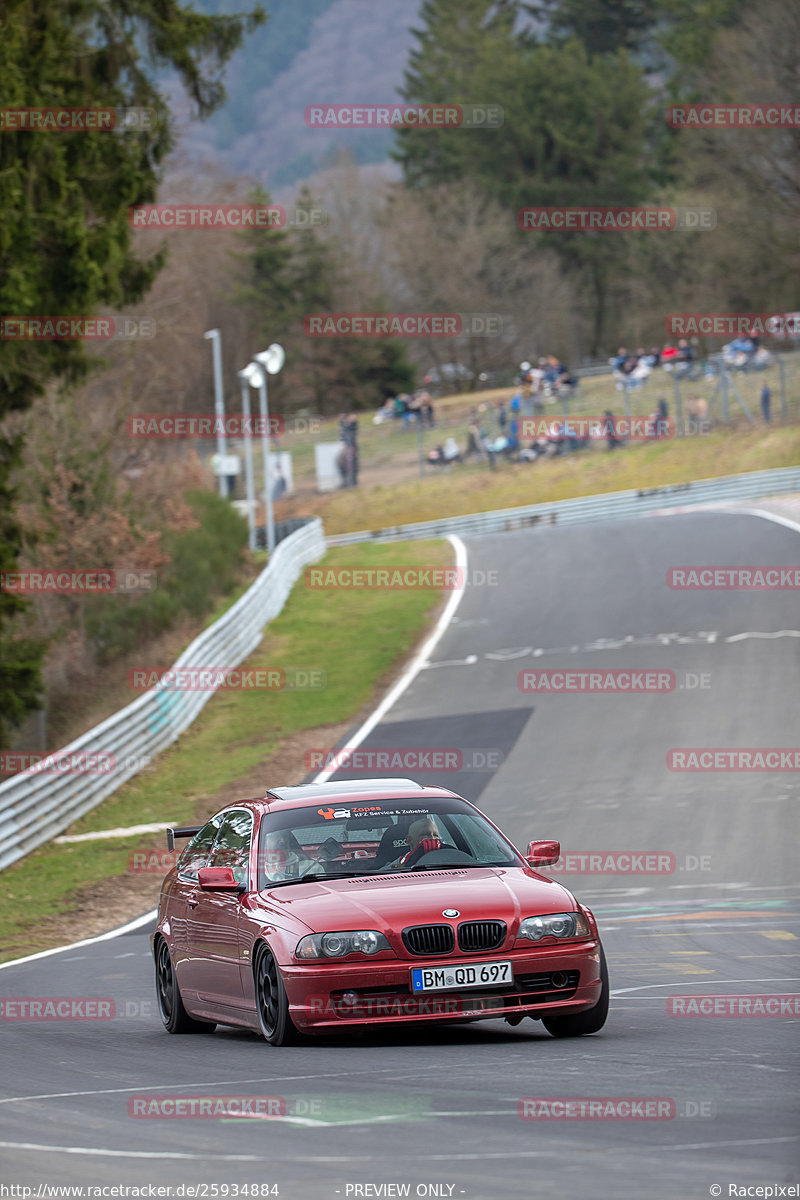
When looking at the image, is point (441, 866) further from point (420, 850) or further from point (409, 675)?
point (409, 675)

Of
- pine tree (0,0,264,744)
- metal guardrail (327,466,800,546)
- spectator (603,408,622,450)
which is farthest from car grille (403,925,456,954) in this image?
spectator (603,408,622,450)

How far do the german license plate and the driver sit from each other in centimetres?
104

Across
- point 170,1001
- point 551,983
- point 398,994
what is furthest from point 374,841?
point 170,1001

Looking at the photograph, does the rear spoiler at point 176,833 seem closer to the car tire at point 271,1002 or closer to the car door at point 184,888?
the car door at point 184,888

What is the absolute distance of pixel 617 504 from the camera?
50.4m

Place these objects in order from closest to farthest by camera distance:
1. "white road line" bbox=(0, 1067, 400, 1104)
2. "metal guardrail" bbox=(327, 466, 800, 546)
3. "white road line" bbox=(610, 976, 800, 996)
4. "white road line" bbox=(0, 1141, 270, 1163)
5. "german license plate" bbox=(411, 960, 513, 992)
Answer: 1. "white road line" bbox=(0, 1141, 270, 1163)
2. "white road line" bbox=(0, 1067, 400, 1104)
3. "german license plate" bbox=(411, 960, 513, 992)
4. "white road line" bbox=(610, 976, 800, 996)
5. "metal guardrail" bbox=(327, 466, 800, 546)

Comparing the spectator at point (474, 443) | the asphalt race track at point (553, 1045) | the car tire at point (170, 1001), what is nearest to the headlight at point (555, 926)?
the asphalt race track at point (553, 1045)

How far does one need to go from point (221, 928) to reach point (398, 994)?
56.5 inches

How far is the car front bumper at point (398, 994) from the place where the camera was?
7.33 metres

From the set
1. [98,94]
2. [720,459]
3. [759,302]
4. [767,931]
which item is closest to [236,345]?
[759,302]

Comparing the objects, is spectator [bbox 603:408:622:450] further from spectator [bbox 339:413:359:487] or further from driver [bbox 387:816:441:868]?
driver [bbox 387:816:441:868]

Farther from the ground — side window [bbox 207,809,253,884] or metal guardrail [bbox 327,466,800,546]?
side window [bbox 207,809,253,884]

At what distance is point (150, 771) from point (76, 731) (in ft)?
28.9

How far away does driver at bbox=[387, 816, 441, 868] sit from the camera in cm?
836
